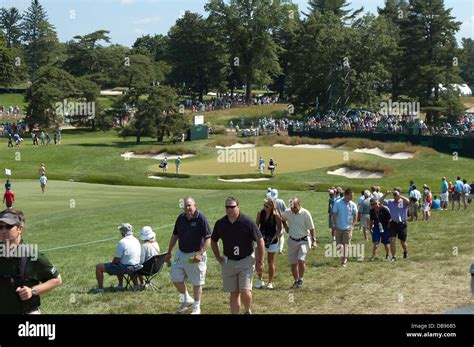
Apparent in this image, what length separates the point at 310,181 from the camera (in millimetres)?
52531

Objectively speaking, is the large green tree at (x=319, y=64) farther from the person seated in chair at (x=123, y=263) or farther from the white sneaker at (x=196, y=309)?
the white sneaker at (x=196, y=309)

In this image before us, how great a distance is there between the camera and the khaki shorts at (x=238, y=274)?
1227 cm

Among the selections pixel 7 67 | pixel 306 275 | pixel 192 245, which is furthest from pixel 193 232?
pixel 7 67

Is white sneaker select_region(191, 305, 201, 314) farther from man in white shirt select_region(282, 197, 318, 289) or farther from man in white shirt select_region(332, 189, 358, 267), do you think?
man in white shirt select_region(332, 189, 358, 267)

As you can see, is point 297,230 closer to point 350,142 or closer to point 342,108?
point 350,142

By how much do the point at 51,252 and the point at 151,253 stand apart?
6.84 m

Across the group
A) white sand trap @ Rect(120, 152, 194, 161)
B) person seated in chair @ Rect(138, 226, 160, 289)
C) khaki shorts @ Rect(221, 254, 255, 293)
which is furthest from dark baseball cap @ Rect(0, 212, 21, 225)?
white sand trap @ Rect(120, 152, 194, 161)

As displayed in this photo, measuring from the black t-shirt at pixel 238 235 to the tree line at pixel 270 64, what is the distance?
61.6 meters

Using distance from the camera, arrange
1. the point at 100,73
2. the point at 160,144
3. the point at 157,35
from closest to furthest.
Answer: the point at 160,144
the point at 100,73
the point at 157,35

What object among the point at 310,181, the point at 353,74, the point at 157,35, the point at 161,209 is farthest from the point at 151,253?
the point at 157,35

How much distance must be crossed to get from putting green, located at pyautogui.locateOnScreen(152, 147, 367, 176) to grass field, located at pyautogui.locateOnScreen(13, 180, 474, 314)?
2433 cm

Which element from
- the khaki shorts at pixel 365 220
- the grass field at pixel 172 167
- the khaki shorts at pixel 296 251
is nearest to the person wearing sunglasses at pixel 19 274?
the khaki shorts at pixel 296 251

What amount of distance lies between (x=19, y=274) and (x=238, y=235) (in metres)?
5.25

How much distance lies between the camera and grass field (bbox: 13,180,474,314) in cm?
1330
